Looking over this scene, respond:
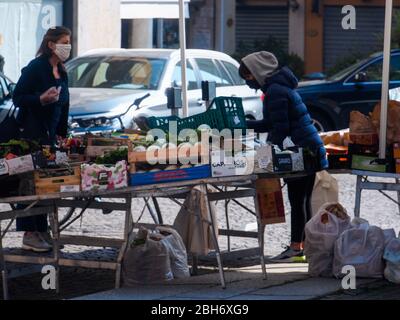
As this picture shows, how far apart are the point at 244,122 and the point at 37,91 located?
1879 mm

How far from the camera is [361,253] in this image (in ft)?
26.8

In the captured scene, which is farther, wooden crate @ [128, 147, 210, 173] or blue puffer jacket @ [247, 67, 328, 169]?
blue puffer jacket @ [247, 67, 328, 169]

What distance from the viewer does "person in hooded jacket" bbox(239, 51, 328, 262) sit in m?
9.02

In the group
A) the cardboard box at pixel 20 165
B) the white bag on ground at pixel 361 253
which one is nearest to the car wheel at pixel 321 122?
the white bag on ground at pixel 361 253

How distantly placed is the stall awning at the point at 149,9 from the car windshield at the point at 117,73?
7684 mm

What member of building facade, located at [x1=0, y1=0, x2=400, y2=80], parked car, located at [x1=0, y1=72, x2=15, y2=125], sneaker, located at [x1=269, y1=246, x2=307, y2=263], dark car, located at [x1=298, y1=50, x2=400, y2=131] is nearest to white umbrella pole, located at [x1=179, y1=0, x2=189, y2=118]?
sneaker, located at [x1=269, y1=246, x2=307, y2=263]

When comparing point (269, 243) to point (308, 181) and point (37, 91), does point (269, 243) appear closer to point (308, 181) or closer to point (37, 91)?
point (308, 181)

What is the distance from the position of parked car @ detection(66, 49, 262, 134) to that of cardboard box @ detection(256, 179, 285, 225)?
4179 mm

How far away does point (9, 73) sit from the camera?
2080cm

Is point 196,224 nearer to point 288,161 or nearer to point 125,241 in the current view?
point 125,241

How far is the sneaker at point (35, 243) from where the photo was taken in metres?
9.16

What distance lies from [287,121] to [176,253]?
151 cm

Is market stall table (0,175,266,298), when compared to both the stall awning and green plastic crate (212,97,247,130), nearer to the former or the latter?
green plastic crate (212,97,247,130)
